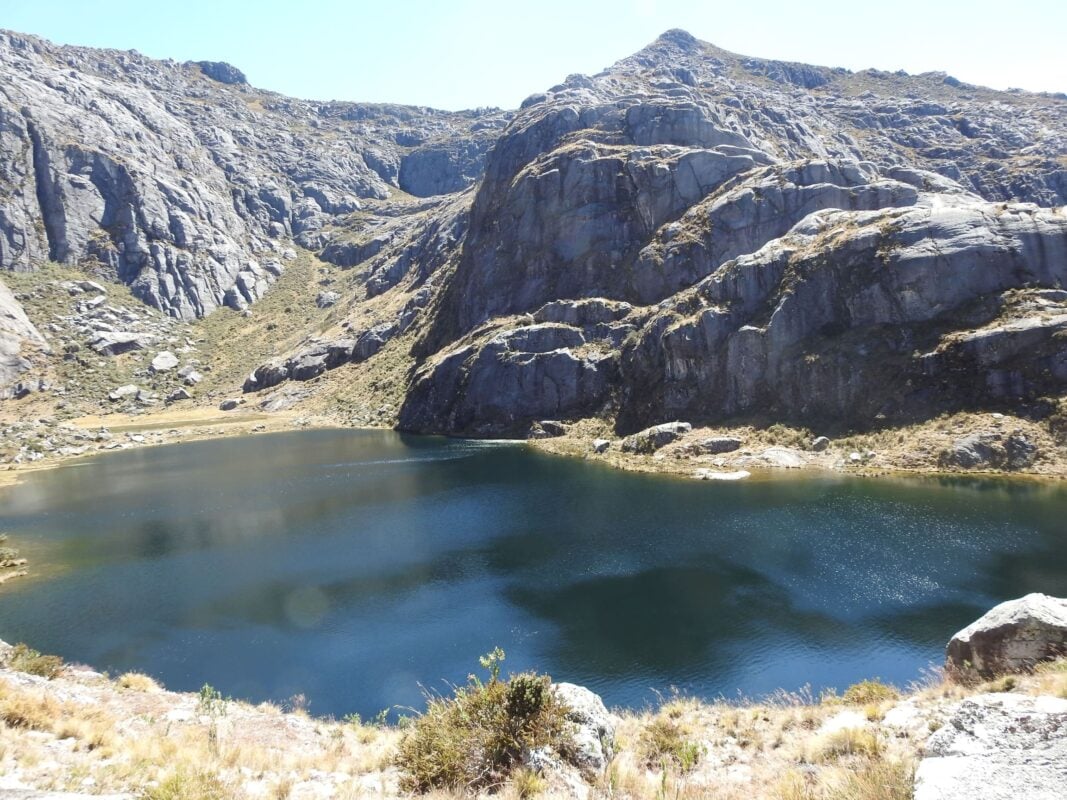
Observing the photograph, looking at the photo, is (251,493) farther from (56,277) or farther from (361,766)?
(56,277)

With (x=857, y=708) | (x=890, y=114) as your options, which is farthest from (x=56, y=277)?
(x=890, y=114)

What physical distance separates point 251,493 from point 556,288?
66115 mm

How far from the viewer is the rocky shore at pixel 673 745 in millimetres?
8531

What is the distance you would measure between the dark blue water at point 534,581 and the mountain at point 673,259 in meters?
21.6

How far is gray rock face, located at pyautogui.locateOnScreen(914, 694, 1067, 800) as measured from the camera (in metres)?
7.24

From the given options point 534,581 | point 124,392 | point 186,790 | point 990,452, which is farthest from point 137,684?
Answer: point 124,392

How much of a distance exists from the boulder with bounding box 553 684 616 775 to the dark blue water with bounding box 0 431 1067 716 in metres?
10.6

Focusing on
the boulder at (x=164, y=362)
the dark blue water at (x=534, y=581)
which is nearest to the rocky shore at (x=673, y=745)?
the dark blue water at (x=534, y=581)

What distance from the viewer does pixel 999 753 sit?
322 inches

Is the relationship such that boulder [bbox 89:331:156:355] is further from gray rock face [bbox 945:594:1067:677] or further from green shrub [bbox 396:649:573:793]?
gray rock face [bbox 945:594:1067:677]

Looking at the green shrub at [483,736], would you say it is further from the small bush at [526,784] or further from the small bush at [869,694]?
the small bush at [869,694]

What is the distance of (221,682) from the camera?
27.5m

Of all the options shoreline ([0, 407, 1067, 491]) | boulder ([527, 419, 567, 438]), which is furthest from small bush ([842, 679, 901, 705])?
boulder ([527, 419, 567, 438])

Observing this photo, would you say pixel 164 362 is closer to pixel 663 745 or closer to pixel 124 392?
pixel 124 392
